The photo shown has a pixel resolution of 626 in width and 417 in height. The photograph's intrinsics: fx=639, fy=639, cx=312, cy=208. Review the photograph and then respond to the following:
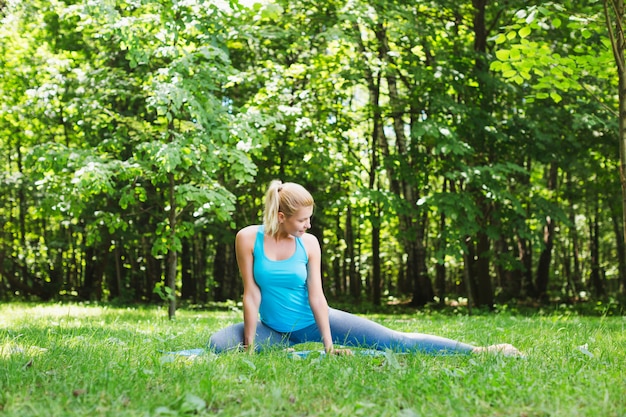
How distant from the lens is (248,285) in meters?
4.90

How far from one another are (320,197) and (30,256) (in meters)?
12.2

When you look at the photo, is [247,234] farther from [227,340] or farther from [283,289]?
[227,340]

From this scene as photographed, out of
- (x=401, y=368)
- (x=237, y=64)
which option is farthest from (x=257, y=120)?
(x=237, y=64)

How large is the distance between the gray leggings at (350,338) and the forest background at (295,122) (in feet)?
9.12

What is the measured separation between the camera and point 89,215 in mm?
16641

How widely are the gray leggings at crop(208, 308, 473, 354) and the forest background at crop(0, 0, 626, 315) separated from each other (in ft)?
9.12

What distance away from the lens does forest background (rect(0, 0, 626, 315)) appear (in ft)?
29.8

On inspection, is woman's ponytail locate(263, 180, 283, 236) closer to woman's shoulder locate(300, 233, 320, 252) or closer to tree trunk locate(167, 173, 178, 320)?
woman's shoulder locate(300, 233, 320, 252)

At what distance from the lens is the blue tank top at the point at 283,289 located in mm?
4930

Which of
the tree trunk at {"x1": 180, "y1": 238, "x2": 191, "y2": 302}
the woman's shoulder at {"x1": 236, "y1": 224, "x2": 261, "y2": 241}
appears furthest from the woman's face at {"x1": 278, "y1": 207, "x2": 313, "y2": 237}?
the tree trunk at {"x1": 180, "y1": 238, "x2": 191, "y2": 302}

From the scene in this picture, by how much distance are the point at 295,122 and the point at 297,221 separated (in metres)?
9.61

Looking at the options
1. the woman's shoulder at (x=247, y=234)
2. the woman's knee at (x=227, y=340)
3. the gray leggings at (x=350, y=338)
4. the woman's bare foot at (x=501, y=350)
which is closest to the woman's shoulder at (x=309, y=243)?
the woman's shoulder at (x=247, y=234)

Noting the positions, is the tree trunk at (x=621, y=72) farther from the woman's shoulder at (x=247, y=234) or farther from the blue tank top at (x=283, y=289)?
the woman's shoulder at (x=247, y=234)

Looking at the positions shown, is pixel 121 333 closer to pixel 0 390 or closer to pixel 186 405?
pixel 0 390
